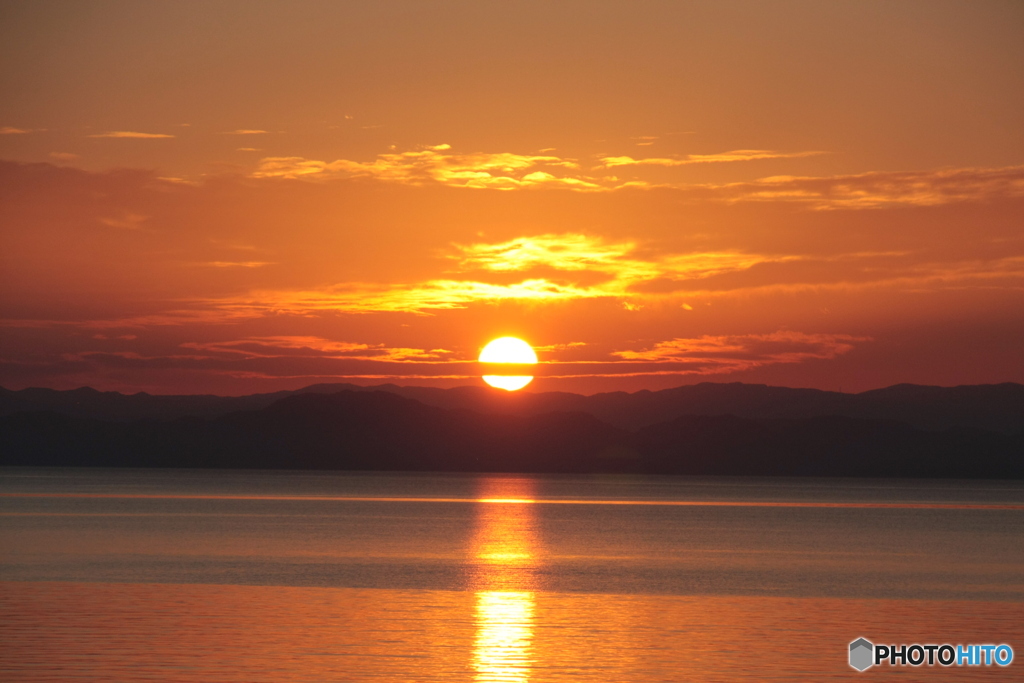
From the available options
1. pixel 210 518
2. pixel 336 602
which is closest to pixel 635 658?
→ pixel 336 602

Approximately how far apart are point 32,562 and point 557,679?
41.9 meters

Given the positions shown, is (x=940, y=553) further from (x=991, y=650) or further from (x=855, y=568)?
(x=991, y=650)

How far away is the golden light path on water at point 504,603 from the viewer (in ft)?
94.8

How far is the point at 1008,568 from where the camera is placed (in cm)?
6550

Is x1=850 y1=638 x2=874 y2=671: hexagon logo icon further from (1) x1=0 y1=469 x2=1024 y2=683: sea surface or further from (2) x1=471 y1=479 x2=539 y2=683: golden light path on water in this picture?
(2) x1=471 y1=479 x2=539 y2=683: golden light path on water

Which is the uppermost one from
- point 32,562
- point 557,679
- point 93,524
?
point 93,524

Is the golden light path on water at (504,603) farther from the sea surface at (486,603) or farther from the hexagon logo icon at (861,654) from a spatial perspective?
the hexagon logo icon at (861,654)

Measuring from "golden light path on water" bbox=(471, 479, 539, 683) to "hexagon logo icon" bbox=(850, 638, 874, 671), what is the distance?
8.32 metres

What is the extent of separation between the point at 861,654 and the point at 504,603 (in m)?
15.6

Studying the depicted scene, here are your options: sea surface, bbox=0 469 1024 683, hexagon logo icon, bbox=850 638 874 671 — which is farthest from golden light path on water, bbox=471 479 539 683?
hexagon logo icon, bbox=850 638 874 671

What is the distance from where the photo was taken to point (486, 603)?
1688 inches

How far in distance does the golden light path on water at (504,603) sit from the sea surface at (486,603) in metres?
0.14

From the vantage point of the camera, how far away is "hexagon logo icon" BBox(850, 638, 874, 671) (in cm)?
2933

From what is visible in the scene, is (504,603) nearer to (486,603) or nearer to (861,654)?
(486,603)
